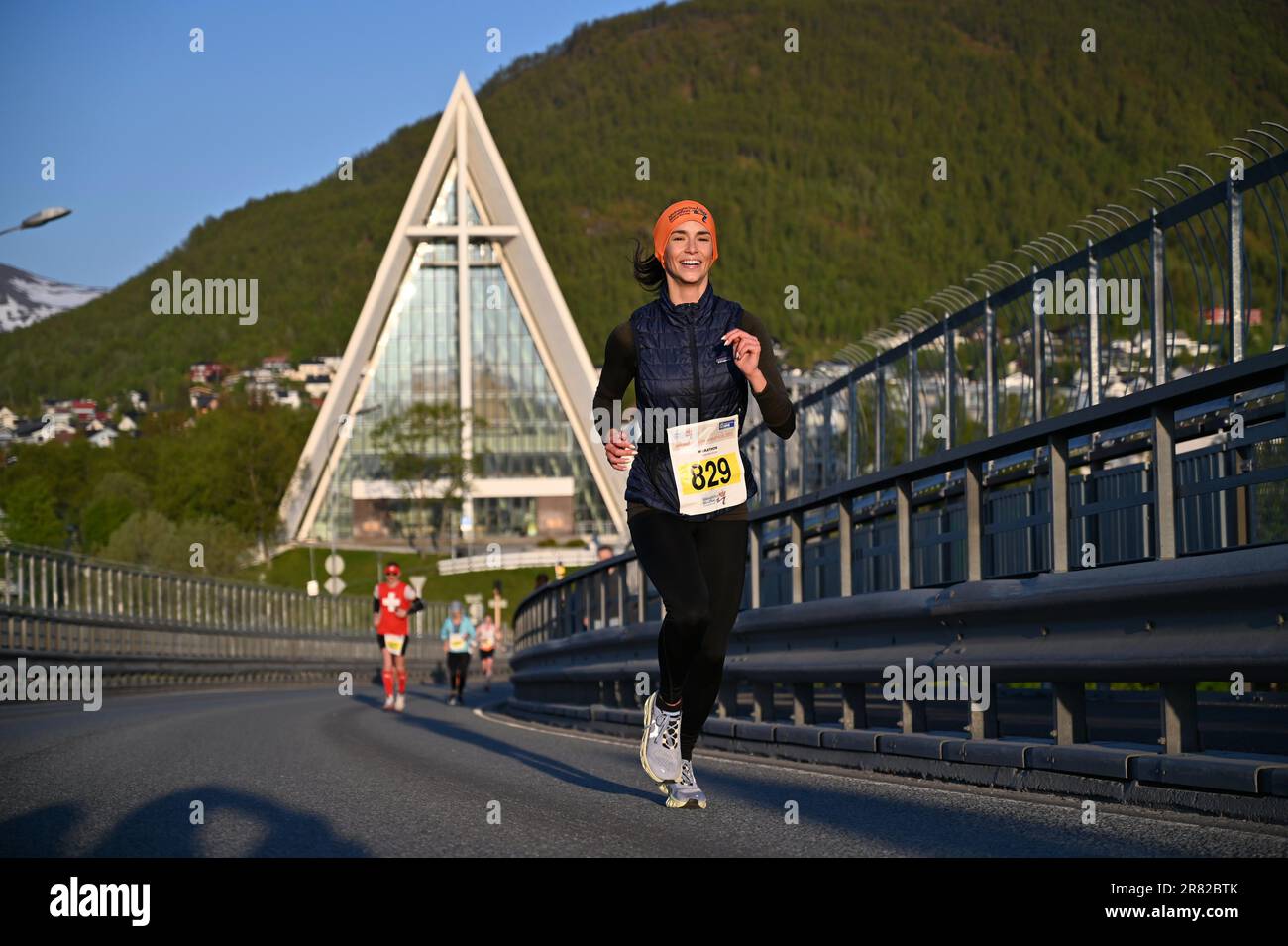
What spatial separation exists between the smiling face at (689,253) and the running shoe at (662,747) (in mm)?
1687

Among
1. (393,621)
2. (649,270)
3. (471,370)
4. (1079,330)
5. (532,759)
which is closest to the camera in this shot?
(649,270)

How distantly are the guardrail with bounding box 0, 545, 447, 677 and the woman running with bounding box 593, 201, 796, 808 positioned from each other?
673 inches

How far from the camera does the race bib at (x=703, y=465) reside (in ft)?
23.7

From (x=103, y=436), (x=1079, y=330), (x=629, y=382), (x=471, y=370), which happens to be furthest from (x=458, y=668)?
(x=103, y=436)

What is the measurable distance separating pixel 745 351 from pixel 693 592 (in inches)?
38.4

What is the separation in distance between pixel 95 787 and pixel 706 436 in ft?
11.2

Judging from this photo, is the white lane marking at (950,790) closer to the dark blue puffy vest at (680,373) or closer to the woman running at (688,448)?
the woman running at (688,448)

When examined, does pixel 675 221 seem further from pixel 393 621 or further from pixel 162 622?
pixel 162 622

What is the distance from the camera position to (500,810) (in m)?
7.20

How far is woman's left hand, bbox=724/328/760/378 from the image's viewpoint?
275 inches

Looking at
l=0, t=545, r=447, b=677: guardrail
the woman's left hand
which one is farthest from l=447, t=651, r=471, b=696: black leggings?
the woman's left hand

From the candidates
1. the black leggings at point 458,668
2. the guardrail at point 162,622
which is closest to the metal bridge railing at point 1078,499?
the black leggings at point 458,668

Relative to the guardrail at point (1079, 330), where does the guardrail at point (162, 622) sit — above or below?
below
